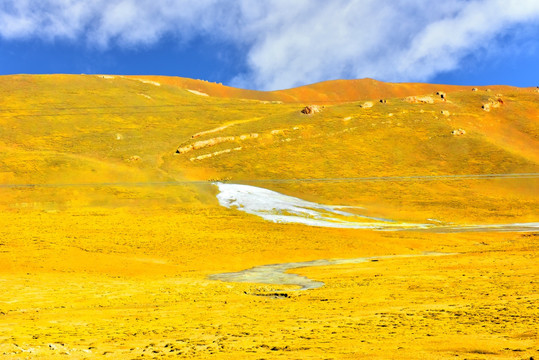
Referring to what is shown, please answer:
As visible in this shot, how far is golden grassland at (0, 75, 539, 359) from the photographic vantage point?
1203 cm

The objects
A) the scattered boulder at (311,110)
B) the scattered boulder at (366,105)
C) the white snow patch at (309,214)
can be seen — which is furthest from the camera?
A: the scattered boulder at (311,110)

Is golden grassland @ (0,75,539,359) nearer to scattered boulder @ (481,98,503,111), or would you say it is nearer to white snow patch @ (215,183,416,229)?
scattered boulder @ (481,98,503,111)

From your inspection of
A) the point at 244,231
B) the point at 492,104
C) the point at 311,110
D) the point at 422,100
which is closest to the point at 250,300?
the point at 244,231

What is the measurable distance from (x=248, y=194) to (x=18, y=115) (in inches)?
2651

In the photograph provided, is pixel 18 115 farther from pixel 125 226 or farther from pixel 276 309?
pixel 276 309

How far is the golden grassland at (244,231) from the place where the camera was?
12.0m

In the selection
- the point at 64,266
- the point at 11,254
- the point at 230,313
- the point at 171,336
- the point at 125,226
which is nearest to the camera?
the point at 171,336

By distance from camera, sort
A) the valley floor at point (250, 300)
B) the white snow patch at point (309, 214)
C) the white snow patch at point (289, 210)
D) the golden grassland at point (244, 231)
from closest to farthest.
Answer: the valley floor at point (250, 300), the golden grassland at point (244, 231), the white snow patch at point (309, 214), the white snow patch at point (289, 210)

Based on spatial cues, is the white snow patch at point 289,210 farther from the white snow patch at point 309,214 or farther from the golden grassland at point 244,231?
the golden grassland at point 244,231

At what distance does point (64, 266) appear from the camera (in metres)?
31.9

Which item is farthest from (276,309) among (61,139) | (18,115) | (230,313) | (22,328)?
(18,115)

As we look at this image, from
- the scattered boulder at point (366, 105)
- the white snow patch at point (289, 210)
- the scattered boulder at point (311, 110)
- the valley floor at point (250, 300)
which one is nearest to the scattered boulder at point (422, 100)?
the scattered boulder at point (366, 105)

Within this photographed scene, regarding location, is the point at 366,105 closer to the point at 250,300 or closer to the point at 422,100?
the point at 422,100

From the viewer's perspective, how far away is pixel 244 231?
47.5 meters
